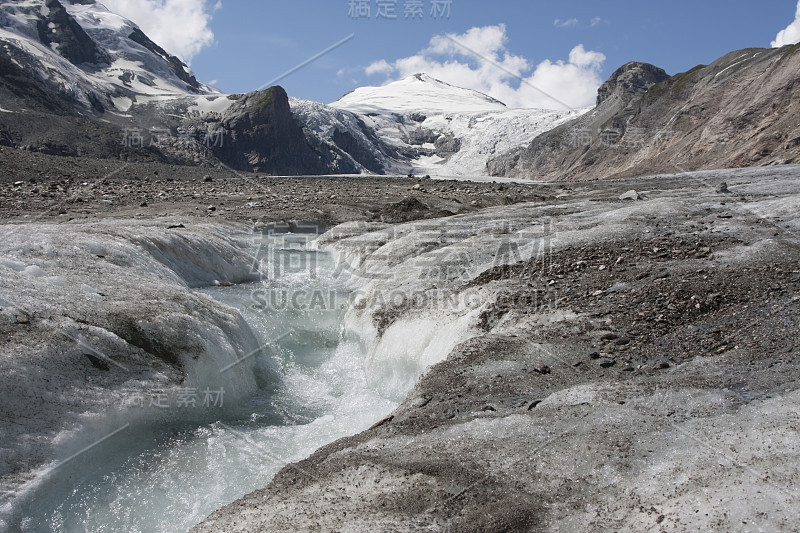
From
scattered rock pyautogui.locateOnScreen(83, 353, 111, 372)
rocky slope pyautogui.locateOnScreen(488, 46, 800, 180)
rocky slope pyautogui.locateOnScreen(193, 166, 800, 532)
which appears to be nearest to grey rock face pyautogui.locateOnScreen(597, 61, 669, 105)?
rocky slope pyautogui.locateOnScreen(488, 46, 800, 180)

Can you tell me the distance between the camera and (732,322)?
8203mm

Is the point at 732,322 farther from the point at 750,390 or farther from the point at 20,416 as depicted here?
the point at 20,416

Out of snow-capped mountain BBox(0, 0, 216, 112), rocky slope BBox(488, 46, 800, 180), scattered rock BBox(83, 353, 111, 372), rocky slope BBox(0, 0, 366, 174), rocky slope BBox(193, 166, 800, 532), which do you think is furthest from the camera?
snow-capped mountain BBox(0, 0, 216, 112)

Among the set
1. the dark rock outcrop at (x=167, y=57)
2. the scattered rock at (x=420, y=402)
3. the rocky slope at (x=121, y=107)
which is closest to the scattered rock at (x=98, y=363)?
the scattered rock at (x=420, y=402)

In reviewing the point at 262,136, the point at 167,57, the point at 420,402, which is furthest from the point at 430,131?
the point at 420,402

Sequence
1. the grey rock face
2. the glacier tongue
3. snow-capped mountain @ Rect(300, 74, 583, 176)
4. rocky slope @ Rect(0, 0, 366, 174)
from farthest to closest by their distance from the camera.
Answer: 1. snow-capped mountain @ Rect(300, 74, 583, 176)
2. the grey rock face
3. rocky slope @ Rect(0, 0, 366, 174)
4. the glacier tongue

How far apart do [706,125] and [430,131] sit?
118105 millimetres

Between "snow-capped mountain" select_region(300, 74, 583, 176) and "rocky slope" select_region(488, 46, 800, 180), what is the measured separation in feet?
155

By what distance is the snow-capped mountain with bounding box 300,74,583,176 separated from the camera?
135000 mm

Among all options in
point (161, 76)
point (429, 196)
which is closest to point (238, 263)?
point (429, 196)

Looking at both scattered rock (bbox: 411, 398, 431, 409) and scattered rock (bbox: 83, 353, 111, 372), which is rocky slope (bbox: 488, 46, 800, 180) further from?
scattered rock (bbox: 83, 353, 111, 372)

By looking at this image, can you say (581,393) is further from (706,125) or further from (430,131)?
(430,131)

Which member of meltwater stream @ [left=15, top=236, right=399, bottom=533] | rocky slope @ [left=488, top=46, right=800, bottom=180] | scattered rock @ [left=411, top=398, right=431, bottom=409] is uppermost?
rocky slope @ [left=488, top=46, right=800, bottom=180]

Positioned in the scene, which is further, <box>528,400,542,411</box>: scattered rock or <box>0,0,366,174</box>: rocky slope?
<box>0,0,366,174</box>: rocky slope
